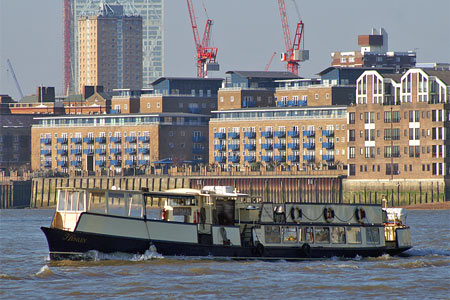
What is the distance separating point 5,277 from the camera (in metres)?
65.8

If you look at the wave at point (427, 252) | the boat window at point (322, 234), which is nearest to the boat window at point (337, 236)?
the boat window at point (322, 234)

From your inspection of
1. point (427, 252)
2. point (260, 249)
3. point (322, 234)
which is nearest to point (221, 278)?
point (260, 249)

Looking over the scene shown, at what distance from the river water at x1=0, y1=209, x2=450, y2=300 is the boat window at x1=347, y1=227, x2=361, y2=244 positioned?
1.38 metres

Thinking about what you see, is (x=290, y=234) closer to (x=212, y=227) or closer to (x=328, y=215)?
(x=328, y=215)

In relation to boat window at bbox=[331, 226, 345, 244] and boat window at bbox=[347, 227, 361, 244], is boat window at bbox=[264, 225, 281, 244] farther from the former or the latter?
boat window at bbox=[347, 227, 361, 244]

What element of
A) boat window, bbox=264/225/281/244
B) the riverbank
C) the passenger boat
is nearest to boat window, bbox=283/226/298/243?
the passenger boat

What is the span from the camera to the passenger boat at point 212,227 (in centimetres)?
7025

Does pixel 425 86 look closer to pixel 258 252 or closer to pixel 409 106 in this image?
pixel 409 106

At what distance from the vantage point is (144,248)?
232ft

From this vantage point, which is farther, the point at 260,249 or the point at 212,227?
the point at 260,249

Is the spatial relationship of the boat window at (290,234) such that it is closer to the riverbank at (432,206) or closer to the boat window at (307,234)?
the boat window at (307,234)

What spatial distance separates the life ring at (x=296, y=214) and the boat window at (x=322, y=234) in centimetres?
138

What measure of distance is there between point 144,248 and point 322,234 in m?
10.9

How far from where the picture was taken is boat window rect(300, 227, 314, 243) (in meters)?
74.1
